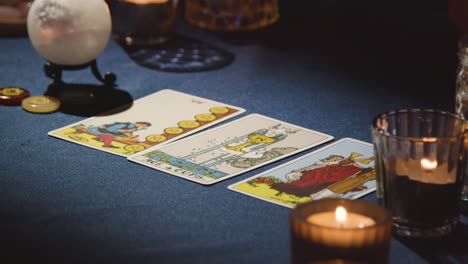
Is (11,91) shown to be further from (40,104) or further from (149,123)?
(149,123)

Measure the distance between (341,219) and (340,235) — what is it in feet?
0.14

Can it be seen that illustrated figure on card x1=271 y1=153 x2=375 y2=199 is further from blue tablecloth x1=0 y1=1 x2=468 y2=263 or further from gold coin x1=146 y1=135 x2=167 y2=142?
gold coin x1=146 y1=135 x2=167 y2=142

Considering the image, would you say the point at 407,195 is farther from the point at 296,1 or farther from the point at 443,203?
the point at 296,1

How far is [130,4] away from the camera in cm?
207

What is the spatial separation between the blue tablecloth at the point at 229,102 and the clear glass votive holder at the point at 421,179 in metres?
0.03

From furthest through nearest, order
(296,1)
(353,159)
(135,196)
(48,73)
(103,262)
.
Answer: (296,1)
(48,73)
(353,159)
(135,196)
(103,262)

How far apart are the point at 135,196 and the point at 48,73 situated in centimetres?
53

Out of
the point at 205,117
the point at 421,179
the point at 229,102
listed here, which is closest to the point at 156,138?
the point at 205,117

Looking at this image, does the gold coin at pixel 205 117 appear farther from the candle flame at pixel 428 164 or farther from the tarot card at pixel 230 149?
the candle flame at pixel 428 164

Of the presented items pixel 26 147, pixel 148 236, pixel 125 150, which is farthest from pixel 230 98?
pixel 148 236

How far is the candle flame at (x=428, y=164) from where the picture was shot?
118 centimetres

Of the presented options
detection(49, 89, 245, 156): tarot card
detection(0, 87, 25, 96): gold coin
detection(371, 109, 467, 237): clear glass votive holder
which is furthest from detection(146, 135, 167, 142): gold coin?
detection(371, 109, 467, 237): clear glass votive holder

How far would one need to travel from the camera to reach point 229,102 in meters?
1.77

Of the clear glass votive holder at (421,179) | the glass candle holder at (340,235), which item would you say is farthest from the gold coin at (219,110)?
the glass candle holder at (340,235)
